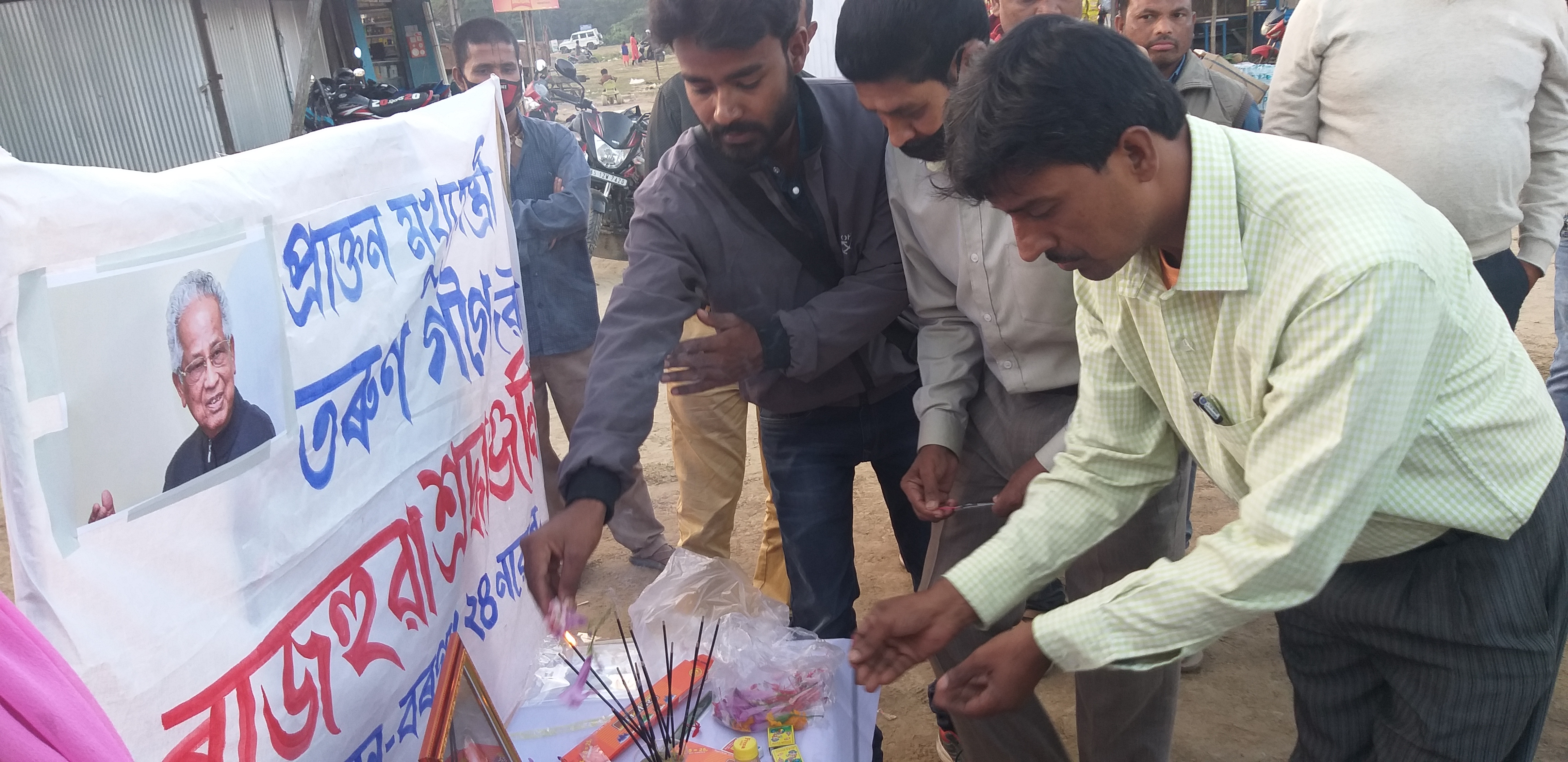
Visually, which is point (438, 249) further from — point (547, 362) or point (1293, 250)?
point (547, 362)

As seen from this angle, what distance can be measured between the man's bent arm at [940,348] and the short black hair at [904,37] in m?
0.24

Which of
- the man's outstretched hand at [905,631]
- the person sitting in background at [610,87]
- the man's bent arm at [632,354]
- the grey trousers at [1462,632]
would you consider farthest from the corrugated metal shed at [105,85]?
the person sitting in background at [610,87]

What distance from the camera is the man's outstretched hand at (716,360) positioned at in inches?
75.8

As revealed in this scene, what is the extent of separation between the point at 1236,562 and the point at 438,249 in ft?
4.09

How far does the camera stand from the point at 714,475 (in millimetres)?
3174

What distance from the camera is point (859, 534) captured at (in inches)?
153

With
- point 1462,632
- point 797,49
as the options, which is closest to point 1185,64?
point 797,49

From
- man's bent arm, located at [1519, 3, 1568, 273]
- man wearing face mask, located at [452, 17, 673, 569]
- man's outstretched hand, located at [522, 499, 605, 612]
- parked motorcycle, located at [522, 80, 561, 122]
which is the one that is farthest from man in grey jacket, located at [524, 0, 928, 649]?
parked motorcycle, located at [522, 80, 561, 122]

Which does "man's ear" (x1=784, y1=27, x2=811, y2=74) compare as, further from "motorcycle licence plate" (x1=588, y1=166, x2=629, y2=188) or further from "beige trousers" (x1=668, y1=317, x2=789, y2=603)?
"motorcycle licence plate" (x1=588, y1=166, x2=629, y2=188)

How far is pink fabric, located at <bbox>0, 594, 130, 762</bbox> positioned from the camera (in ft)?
2.61

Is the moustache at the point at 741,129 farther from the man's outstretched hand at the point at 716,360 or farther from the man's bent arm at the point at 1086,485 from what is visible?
the man's bent arm at the point at 1086,485

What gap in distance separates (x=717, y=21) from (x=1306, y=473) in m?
1.25

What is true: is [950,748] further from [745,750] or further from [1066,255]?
[1066,255]

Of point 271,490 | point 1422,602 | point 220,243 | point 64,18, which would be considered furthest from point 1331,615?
point 64,18
